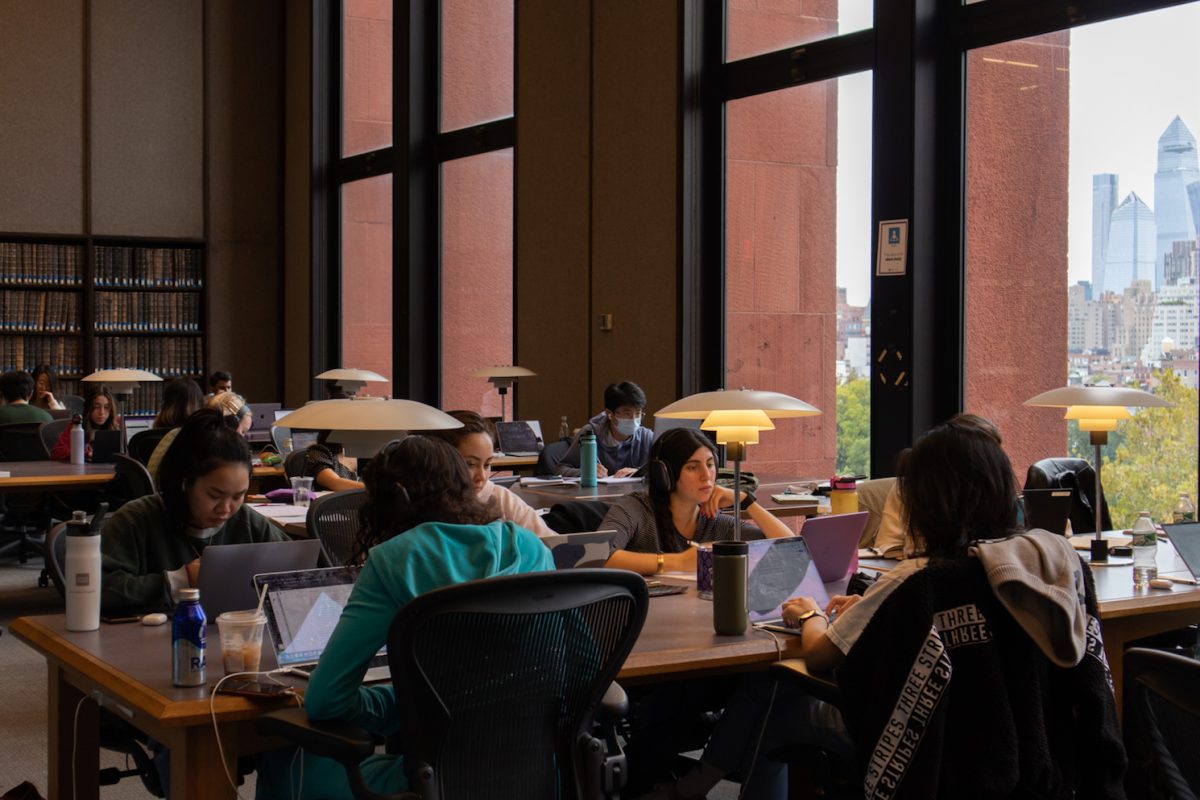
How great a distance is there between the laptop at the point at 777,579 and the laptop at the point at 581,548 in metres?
0.44

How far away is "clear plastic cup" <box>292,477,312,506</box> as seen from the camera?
211 inches

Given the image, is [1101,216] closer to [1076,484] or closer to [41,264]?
[1076,484]

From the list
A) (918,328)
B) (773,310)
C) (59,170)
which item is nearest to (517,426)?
(773,310)

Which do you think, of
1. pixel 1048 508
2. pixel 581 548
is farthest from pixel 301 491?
pixel 1048 508

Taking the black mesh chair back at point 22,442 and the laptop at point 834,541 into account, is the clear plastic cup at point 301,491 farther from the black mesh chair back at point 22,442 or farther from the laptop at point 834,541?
the black mesh chair back at point 22,442

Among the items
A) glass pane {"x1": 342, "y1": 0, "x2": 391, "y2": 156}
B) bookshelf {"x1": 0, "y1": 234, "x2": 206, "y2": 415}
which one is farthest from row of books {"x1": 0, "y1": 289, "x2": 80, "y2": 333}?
glass pane {"x1": 342, "y1": 0, "x2": 391, "y2": 156}

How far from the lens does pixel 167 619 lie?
2951 millimetres

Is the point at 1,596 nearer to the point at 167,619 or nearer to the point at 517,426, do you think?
the point at 517,426

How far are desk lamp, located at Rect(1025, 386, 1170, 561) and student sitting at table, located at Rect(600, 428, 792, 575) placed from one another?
1.00m

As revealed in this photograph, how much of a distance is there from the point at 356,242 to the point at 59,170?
2.37 m

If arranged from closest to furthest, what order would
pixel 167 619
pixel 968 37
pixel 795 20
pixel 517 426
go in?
pixel 167 619
pixel 968 37
pixel 795 20
pixel 517 426

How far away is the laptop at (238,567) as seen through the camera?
278cm

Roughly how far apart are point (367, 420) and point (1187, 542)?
2.24m

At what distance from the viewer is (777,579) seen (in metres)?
3.11
